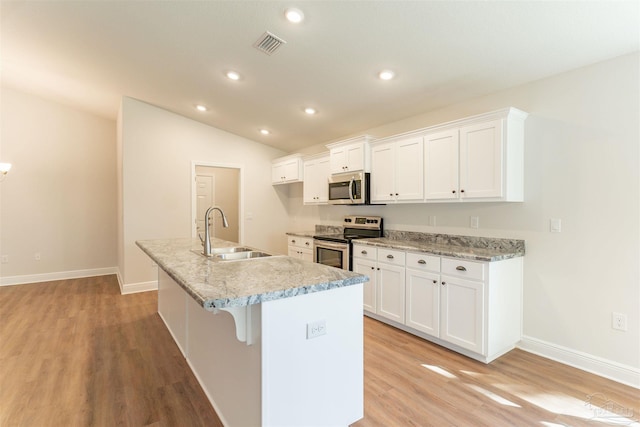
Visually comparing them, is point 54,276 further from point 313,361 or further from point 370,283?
point 313,361

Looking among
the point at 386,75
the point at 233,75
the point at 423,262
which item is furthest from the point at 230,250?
the point at 386,75

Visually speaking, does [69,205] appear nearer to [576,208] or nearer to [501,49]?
[501,49]

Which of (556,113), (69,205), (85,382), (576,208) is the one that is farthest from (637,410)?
(69,205)

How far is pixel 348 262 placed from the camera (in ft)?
12.7

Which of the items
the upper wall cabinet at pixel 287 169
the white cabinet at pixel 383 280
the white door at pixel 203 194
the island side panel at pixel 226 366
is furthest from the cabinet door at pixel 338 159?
the white door at pixel 203 194

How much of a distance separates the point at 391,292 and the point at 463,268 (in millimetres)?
883

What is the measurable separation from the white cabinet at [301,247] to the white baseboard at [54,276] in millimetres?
3720

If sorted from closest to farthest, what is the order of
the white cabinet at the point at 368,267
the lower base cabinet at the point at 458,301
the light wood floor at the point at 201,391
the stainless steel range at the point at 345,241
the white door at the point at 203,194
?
the light wood floor at the point at 201,391, the lower base cabinet at the point at 458,301, the white cabinet at the point at 368,267, the stainless steel range at the point at 345,241, the white door at the point at 203,194

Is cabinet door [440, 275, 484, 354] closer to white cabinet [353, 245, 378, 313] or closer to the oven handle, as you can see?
white cabinet [353, 245, 378, 313]

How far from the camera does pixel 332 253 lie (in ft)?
13.7

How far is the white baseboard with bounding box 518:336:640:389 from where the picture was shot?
2.34m

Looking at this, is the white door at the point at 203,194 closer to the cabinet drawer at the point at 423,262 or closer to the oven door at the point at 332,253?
the oven door at the point at 332,253

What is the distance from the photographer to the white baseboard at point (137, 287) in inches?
188

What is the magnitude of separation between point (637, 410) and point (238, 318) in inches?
103
